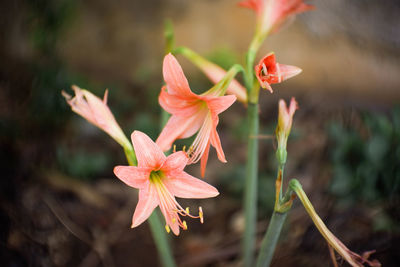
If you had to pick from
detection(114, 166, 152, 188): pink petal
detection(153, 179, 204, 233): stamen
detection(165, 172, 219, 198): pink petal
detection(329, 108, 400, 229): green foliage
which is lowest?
detection(329, 108, 400, 229): green foliage

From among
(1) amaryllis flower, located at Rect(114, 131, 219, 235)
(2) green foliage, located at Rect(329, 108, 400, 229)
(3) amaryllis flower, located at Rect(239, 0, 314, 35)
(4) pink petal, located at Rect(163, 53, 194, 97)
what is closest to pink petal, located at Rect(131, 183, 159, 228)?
(1) amaryllis flower, located at Rect(114, 131, 219, 235)

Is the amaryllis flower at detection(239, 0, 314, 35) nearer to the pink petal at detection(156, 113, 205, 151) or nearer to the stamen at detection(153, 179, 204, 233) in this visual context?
the pink petal at detection(156, 113, 205, 151)

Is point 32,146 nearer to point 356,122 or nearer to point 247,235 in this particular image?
point 247,235

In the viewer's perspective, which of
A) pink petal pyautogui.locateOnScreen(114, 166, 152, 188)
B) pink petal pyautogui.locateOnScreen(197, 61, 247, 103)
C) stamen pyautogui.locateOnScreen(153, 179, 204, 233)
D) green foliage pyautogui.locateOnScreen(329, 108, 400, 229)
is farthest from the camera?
green foliage pyautogui.locateOnScreen(329, 108, 400, 229)

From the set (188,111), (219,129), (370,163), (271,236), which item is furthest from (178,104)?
(219,129)

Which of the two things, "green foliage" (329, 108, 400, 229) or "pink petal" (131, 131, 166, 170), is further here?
"green foliage" (329, 108, 400, 229)

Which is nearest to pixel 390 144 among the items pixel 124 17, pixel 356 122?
pixel 356 122

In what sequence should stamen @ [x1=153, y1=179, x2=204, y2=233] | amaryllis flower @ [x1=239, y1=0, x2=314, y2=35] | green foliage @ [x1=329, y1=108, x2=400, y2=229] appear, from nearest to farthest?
stamen @ [x1=153, y1=179, x2=204, y2=233] → amaryllis flower @ [x1=239, y1=0, x2=314, y2=35] → green foliage @ [x1=329, y1=108, x2=400, y2=229]
